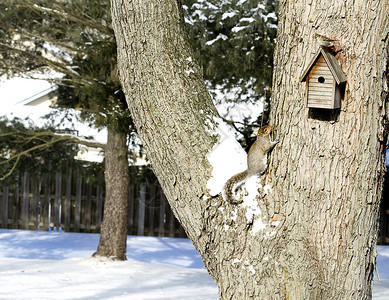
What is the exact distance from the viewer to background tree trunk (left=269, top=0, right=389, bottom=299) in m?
2.13

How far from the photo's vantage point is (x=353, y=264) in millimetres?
2143

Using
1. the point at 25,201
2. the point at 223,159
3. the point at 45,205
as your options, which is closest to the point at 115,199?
the point at 45,205

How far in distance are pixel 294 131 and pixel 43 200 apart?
11.0m

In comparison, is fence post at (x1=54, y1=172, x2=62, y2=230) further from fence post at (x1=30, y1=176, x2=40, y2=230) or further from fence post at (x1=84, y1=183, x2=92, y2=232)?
fence post at (x1=84, y1=183, x2=92, y2=232)

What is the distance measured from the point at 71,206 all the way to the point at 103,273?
17.5ft

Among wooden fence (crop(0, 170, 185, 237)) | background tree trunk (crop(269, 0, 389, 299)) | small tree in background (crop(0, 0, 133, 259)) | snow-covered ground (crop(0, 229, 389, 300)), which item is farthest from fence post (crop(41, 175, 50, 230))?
background tree trunk (crop(269, 0, 389, 299))

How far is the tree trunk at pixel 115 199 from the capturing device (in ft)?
26.3

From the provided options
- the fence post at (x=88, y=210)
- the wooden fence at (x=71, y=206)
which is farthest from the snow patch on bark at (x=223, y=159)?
the fence post at (x=88, y=210)

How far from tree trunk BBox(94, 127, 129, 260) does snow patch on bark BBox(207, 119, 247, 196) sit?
18.8 ft

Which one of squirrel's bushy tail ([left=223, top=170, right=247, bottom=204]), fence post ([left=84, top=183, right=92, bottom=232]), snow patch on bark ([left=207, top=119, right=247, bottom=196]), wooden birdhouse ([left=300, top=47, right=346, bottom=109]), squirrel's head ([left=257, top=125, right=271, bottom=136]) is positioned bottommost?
fence post ([left=84, top=183, right=92, bottom=232])

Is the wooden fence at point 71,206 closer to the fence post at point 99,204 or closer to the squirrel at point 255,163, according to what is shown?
the fence post at point 99,204

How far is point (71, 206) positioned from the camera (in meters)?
12.3

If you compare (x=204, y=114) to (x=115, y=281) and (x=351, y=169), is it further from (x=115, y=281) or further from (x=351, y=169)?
(x=115, y=281)

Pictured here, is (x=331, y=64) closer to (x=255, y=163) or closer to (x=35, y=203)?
(x=255, y=163)
